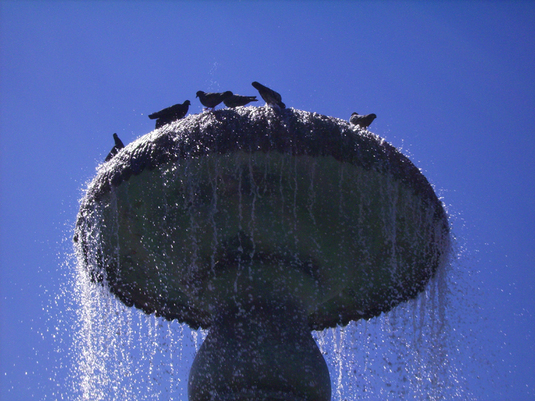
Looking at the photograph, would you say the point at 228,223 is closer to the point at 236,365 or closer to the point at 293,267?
the point at 293,267

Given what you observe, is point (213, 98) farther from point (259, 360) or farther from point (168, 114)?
point (259, 360)

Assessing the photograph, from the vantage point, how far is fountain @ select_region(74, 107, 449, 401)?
6.25m

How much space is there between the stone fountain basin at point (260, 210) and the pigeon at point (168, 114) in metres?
0.65

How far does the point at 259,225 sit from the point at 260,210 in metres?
0.17

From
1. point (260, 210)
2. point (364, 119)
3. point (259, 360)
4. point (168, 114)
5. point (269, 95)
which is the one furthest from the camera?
point (364, 119)

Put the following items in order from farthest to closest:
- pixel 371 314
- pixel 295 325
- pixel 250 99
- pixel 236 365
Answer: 1. pixel 371 314
2. pixel 250 99
3. pixel 295 325
4. pixel 236 365

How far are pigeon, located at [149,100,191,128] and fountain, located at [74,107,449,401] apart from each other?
67cm

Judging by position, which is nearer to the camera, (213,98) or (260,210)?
(260,210)

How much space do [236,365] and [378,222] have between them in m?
2.19

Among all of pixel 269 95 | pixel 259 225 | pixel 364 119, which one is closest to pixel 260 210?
pixel 259 225

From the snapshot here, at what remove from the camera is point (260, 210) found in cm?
660

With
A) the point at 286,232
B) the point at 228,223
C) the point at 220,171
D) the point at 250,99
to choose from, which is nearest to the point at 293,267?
the point at 286,232

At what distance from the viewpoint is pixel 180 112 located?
24.9 feet

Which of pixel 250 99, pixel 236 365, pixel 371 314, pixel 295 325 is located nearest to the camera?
pixel 236 365
